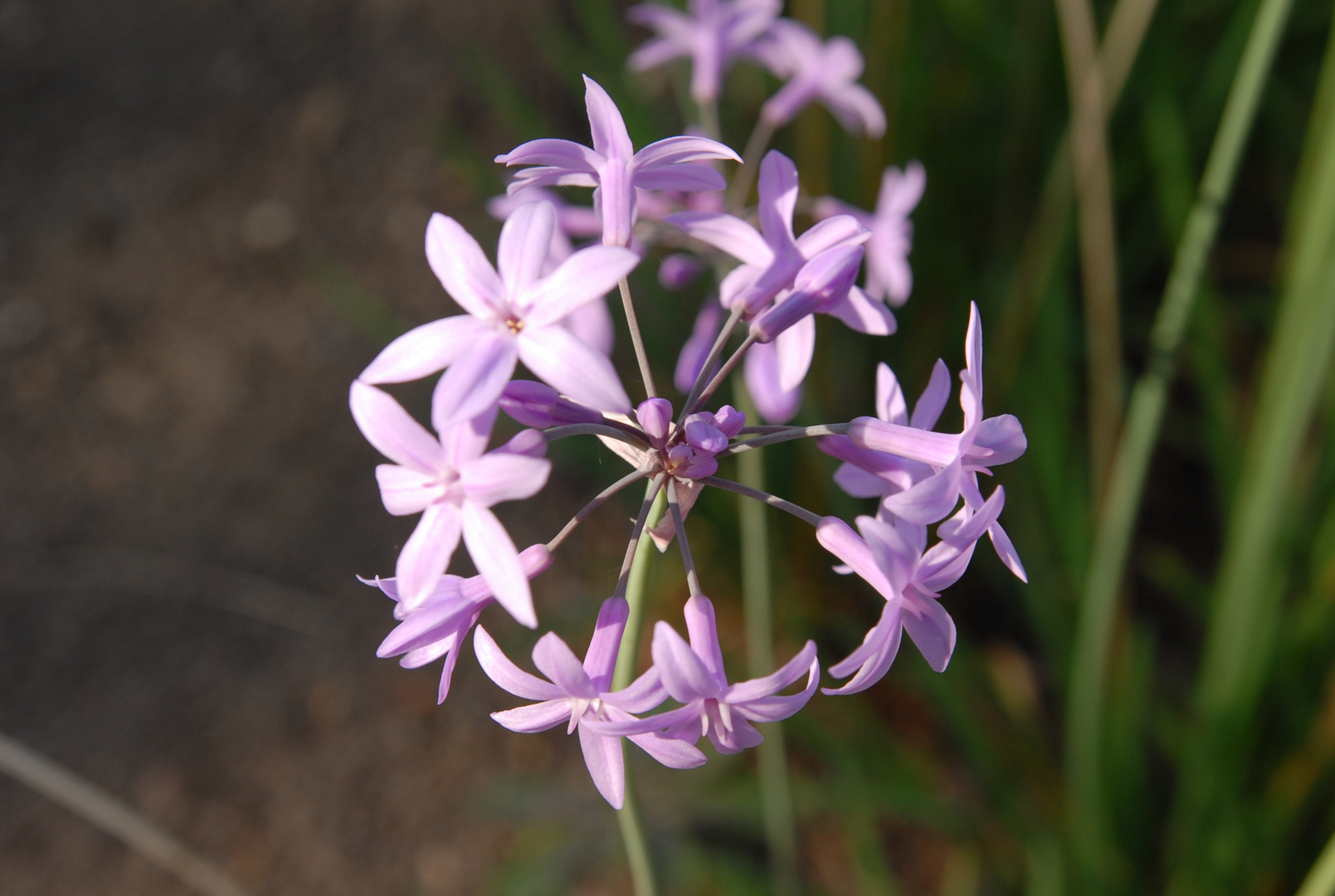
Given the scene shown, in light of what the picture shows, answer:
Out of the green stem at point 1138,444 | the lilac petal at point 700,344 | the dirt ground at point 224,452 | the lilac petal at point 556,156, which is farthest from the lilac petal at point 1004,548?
the dirt ground at point 224,452

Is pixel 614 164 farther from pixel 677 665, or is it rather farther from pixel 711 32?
pixel 711 32

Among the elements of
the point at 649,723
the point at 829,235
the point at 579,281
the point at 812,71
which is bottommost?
the point at 649,723

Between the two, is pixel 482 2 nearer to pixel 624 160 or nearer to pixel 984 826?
pixel 624 160

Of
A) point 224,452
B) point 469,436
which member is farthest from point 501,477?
point 224,452

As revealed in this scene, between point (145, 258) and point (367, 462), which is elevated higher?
point (145, 258)

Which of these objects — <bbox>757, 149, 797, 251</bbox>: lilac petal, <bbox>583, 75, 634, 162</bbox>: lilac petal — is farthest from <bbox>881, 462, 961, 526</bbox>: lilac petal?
<bbox>583, 75, 634, 162</bbox>: lilac petal

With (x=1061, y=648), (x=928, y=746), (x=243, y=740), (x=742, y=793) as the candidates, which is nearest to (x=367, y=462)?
(x=243, y=740)
